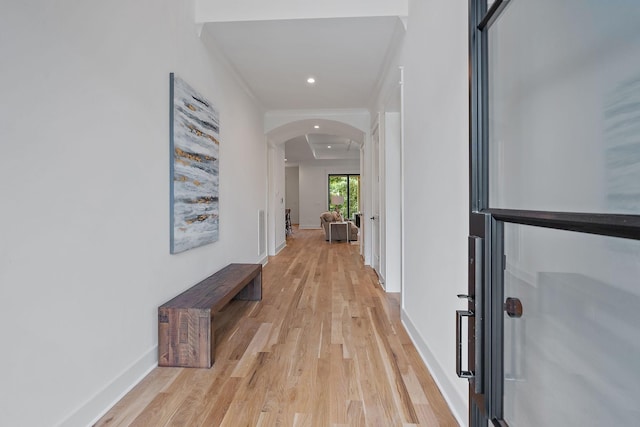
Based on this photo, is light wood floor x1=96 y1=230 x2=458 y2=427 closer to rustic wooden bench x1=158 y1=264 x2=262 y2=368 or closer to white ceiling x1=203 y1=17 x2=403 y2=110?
rustic wooden bench x1=158 y1=264 x2=262 y2=368

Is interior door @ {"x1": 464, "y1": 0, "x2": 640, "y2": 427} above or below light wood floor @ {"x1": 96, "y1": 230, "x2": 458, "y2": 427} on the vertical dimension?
above

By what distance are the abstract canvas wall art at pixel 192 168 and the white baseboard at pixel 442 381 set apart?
183 centimetres

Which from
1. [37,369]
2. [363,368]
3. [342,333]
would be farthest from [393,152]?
[37,369]

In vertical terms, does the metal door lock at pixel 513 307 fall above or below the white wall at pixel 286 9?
below

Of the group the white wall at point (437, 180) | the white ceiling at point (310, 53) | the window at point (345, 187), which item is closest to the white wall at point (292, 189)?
the window at point (345, 187)

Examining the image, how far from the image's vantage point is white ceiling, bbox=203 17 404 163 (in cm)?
282

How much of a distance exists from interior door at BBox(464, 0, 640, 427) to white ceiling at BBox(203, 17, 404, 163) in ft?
7.23

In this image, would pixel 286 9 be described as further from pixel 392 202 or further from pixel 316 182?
pixel 316 182

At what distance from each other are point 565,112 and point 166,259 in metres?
2.27

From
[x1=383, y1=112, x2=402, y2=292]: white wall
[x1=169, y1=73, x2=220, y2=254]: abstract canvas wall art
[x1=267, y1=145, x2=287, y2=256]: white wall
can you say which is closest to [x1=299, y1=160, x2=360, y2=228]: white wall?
[x1=267, y1=145, x2=287, y2=256]: white wall

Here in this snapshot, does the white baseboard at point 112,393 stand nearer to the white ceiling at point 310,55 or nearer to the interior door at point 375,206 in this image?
the white ceiling at point 310,55

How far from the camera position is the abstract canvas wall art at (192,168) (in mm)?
2295

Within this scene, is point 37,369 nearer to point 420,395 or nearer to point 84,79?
point 84,79

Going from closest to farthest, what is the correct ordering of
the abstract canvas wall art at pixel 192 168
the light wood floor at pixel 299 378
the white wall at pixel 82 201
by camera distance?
1. the white wall at pixel 82 201
2. the light wood floor at pixel 299 378
3. the abstract canvas wall art at pixel 192 168
